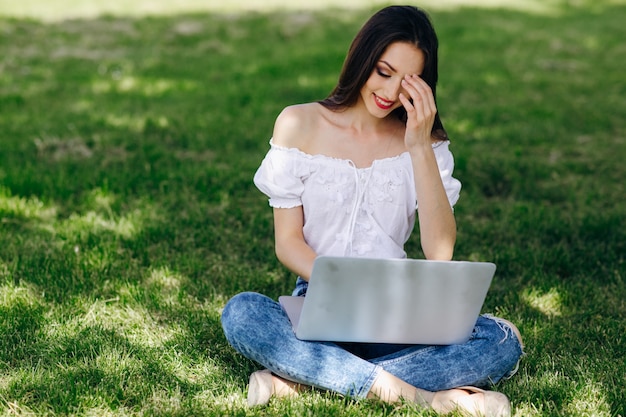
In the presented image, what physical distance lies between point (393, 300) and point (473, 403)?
1.61 ft

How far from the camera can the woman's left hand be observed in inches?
107

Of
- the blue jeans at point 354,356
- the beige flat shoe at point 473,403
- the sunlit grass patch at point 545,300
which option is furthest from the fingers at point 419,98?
the sunlit grass patch at point 545,300

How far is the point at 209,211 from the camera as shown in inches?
173

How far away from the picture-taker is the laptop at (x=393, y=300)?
236cm

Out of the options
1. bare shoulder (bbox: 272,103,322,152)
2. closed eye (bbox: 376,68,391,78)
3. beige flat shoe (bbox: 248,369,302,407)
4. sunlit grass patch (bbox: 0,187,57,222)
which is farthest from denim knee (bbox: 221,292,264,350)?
sunlit grass patch (bbox: 0,187,57,222)

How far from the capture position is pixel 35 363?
283cm

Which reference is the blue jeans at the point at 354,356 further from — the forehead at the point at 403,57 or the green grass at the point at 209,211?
the forehead at the point at 403,57

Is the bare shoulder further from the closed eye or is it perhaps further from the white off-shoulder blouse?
the closed eye

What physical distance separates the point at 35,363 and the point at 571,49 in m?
7.74

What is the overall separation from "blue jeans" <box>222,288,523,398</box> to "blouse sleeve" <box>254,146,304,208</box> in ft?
1.27

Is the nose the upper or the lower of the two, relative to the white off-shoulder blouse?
upper

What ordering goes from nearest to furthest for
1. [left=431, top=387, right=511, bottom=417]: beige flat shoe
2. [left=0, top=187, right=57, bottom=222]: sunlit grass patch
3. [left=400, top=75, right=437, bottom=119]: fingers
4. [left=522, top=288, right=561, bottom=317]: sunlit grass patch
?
[left=431, top=387, right=511, bottom=417]: beige flat shoe < [left=400, top=75, right=437, bottom=119]: fingers < [left=522, top=288, right=561, bottom=317]: sunlit grass patch < [left=0, top=187, right=57, bottom=222]: sunlit grass patch

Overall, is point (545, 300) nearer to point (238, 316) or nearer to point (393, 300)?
point (393, 300)

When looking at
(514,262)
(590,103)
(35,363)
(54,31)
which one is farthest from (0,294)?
(54,31)
